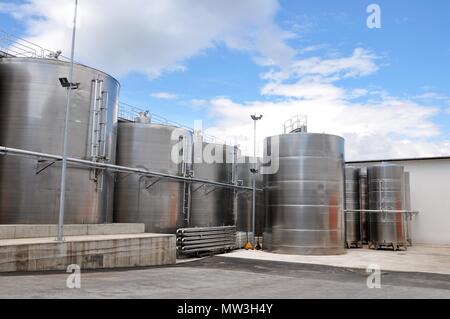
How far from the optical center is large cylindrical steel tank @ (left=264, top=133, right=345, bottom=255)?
23.4 meters

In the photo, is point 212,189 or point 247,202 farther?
point 247,202

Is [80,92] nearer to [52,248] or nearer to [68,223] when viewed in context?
[68,223]

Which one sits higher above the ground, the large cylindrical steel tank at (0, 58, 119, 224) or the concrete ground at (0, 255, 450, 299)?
the large cylindrical steel tank at (0, 58, 119, 224)

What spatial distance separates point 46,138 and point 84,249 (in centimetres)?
510

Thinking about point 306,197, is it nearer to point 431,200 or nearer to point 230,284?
point 230,284

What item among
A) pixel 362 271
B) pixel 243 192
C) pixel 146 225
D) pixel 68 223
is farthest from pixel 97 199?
pixel 243 192

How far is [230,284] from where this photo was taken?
1216cm

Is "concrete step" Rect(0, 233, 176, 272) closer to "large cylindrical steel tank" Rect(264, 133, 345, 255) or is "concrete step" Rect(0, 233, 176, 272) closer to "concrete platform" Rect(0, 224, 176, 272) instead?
"concrete platform" Rect(0, 224, 176, 272)

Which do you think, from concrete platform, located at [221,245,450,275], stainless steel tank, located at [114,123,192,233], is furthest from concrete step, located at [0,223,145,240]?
concrete platform, located at [221,245,450,275]

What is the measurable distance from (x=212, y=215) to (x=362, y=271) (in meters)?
12.5

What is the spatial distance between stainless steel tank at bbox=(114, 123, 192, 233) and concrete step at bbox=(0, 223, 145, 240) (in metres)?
1.82

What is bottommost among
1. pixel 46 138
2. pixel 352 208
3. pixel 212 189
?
pixel 352 208

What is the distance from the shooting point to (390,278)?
14.8 metres

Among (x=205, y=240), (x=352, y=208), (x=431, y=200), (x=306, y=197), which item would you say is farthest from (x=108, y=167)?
(x=431, y=200)
